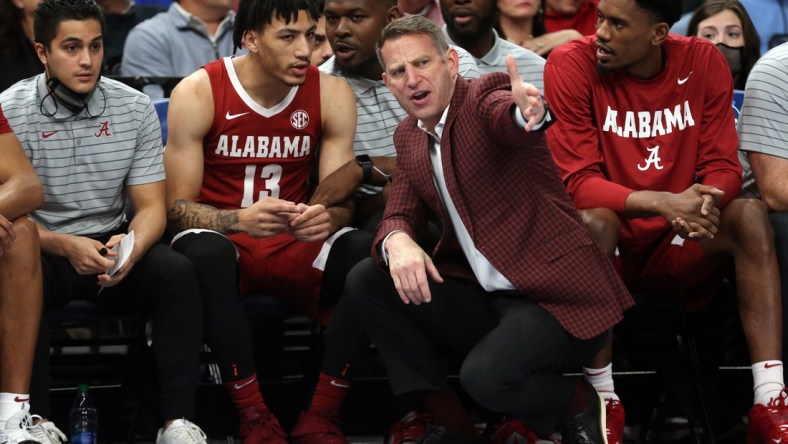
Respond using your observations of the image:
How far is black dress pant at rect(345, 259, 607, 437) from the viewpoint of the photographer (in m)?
3.70

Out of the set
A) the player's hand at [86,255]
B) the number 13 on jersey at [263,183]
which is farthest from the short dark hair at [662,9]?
the player's hand at [86,255]

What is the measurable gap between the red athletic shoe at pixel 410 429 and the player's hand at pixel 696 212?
104 centimetres

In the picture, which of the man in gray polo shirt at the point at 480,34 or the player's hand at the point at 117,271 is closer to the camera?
the player's hand at the point at 117,271

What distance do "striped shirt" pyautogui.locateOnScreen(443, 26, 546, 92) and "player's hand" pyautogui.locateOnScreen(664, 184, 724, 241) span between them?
1.31m

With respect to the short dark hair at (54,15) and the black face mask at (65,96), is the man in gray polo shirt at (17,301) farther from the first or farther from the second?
the short dark hair at (54,15)

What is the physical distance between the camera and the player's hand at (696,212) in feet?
12.9

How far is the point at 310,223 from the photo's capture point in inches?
167

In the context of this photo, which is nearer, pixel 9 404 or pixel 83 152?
→ pixel 9 404

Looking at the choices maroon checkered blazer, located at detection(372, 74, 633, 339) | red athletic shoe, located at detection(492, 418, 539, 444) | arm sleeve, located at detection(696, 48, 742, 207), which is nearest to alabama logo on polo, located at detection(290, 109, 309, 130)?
maroon checkered blazer, located at detection(372, 74, 633, 339)

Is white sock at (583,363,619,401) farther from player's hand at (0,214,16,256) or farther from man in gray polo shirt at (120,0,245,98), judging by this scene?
man in gray polo shirt at (120,0,245,98)

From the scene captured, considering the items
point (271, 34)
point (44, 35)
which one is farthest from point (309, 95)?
point (44, 35)

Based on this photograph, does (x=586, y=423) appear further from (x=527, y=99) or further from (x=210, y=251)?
(x=210, y=251)

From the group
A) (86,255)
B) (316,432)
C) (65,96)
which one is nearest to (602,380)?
(316,432)

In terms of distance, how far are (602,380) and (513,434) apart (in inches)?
13.7
